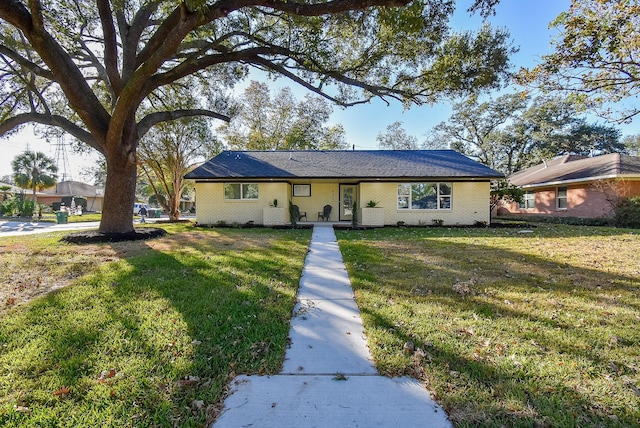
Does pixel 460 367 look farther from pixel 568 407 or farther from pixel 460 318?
pixel 460 318

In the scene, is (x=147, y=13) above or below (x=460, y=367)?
above

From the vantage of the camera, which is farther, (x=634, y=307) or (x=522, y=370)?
(x=634, y=307)

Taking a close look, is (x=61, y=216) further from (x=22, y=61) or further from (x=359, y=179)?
(x=359, y=179)

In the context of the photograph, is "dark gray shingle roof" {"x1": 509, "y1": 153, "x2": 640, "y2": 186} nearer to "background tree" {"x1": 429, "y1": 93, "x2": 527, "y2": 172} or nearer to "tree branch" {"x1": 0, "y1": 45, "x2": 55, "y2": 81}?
"background tree" {"x1": 429, "y1": 93, "x2": 527, "y2": 172}

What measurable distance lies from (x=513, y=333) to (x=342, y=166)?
14.1m

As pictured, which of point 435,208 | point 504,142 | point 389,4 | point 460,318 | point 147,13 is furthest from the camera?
point 504,142

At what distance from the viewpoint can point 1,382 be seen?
101 inches

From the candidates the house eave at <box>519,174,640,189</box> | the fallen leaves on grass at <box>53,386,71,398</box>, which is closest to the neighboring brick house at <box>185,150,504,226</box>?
the house eave at <box>519,174,640,189</box>

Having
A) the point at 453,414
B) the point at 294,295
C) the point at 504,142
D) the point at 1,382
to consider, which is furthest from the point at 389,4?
the point at 504,142

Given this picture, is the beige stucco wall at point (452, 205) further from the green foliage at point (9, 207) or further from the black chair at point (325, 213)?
the green foliage at point (9, 207)

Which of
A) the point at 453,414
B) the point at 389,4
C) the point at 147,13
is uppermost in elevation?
the point at 147,13

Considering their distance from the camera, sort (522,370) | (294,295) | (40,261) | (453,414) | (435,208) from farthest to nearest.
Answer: (435,208) → (40,261) → (294,295) → (522,370) → (453,414)

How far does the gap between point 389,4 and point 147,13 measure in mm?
9267

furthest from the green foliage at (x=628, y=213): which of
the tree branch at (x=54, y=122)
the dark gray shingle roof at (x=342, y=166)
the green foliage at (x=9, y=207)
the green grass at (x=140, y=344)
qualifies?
the green foliage at (x=9, y=207)
